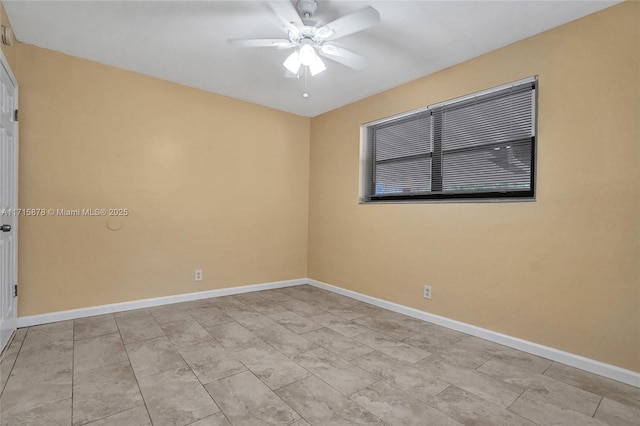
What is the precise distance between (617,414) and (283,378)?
192 cm

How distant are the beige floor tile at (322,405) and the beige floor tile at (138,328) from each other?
1451 millimetres

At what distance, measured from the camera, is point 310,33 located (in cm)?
228

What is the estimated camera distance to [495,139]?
9.27 ft

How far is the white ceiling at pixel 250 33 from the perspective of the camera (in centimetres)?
228

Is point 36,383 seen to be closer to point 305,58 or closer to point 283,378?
point 283,378

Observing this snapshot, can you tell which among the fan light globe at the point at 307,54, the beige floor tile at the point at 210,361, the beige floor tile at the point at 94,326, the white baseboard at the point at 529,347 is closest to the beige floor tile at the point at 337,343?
the beige floor tile at the point at 210,361

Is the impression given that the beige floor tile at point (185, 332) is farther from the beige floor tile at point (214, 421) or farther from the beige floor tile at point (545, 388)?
the beige floor tile at point (545, 388)

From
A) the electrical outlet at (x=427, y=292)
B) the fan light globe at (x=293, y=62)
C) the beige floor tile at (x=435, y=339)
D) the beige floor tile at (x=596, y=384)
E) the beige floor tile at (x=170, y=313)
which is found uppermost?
the fan light globe at (x=293, y=62)

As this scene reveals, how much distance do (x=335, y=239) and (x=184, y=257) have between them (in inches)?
76.4

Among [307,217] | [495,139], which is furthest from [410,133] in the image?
[307,217]

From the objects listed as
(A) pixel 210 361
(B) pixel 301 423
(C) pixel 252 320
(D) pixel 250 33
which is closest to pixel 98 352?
(A) pixel 210 361

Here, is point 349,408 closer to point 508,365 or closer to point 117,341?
point 508,365

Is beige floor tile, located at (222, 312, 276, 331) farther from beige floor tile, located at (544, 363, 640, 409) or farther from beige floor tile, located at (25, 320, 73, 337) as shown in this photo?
beige floor tile, located at (544, 363, 640, 409)

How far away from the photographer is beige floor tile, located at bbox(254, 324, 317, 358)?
8.20ft
